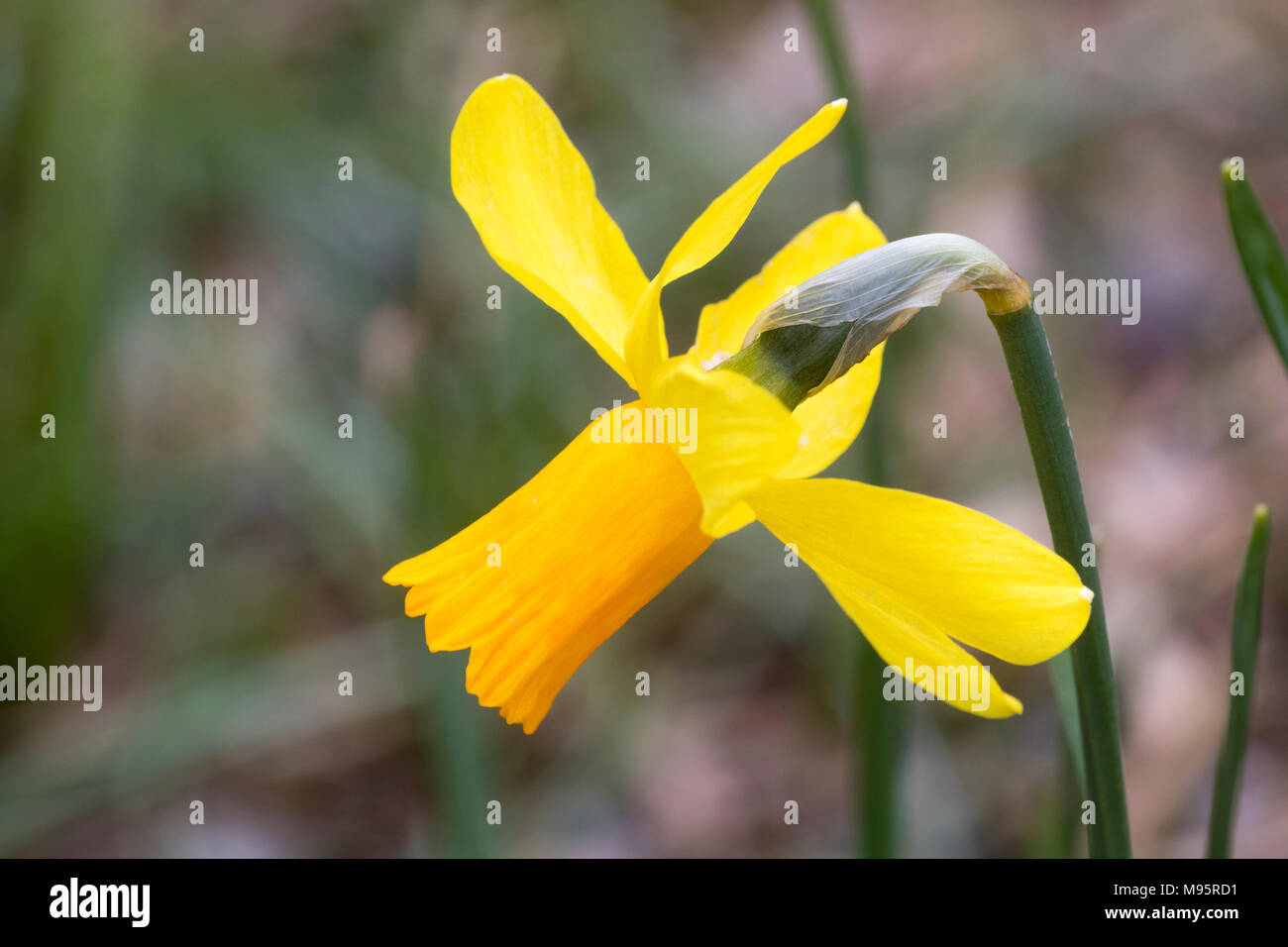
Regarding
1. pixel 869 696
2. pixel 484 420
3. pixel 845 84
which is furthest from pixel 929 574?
pixel 484 420

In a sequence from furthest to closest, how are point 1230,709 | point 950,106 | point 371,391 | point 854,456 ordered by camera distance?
point 950,106 → point 371,391 → point 854,456 → point 1230,709

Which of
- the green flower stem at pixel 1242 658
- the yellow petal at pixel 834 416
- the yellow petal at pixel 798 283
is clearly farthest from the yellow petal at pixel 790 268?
the green flower stem at pixel 1242 658

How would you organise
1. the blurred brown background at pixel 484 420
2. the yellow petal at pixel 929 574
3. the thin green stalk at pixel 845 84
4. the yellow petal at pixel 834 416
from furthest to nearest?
the blurred brown background at pixel 484 420 < the thin green stalk at pixel 845 84 < the yellow petal at pixel 834 416 < the yellow petal at pixel 929 574

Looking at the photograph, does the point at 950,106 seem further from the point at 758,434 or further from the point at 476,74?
the point at 758,434

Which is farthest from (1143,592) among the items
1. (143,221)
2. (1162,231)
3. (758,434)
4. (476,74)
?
(143,221)

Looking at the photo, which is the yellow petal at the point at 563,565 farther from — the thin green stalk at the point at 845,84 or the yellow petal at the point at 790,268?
the thin green stalk at the point at 845,84

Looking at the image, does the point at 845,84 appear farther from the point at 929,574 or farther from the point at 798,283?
the point at 929,574
